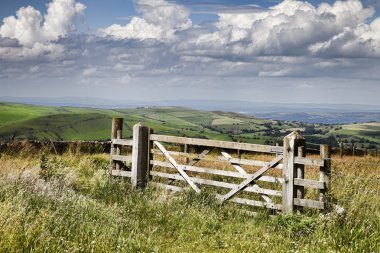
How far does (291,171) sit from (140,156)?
522cm

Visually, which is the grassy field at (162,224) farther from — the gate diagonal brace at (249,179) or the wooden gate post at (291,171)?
the wooden gate post at (291,171)

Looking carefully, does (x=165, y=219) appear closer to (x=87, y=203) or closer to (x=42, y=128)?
(x=87, y=203)

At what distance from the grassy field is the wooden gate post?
64 cm

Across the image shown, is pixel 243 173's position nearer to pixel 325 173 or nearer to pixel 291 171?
pixel 291 171

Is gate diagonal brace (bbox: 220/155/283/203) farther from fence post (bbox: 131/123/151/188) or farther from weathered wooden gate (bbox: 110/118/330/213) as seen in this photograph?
fence post (bbox: 131/123/151/188)

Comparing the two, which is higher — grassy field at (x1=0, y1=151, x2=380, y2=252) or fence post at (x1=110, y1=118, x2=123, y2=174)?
fence post at (x1=110, y1=118, x2=123, y2=174)

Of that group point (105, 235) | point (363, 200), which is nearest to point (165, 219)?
point (105, 235)

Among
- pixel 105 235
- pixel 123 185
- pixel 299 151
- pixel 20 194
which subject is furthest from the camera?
pixel 123 185

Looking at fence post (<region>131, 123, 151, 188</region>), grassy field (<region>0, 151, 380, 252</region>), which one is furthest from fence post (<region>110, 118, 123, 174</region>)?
grassy field (<region>0, 151, 380, 252</region>)

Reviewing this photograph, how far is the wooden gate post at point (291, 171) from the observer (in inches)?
438

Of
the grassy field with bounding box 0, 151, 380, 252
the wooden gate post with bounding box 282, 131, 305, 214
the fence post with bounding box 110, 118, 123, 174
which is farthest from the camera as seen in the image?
the fence post with bounding box 110, 118, 123, 174

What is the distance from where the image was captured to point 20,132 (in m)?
146

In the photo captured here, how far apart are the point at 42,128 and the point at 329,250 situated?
157215mm

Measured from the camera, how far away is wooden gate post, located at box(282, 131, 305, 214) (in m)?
11.1
